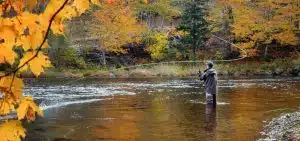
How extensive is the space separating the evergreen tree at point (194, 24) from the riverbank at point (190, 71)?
427 centimetres

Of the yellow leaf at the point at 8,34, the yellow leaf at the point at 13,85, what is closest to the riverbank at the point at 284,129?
the yellow leaf at the point at 13,85

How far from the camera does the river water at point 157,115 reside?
34.1 ft

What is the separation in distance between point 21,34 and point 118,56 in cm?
3996

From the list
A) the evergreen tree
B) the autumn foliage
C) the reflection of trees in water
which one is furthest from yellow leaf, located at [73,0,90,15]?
the evergreen tree

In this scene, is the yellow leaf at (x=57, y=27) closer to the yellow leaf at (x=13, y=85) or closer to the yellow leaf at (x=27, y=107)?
the yellow leaf at (x=13, y=85)

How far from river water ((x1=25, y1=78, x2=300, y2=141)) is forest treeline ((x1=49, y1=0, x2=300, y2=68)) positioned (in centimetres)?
1686

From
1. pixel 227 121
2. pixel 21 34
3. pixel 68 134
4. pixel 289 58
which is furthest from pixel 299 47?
pixel 21 34

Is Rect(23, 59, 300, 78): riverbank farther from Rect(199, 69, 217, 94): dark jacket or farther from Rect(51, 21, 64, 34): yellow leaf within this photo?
Rect(51, 21, 64, 34): yellow leaf

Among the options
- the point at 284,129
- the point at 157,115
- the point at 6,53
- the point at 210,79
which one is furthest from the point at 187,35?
the point at 6,53

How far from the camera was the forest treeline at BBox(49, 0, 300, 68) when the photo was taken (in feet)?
123

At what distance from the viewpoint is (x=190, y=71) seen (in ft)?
112

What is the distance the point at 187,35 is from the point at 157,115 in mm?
27950

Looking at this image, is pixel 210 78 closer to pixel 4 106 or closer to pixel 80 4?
pixel 4 106

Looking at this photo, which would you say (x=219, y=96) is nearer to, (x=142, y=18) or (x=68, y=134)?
(x=68, y=134)
